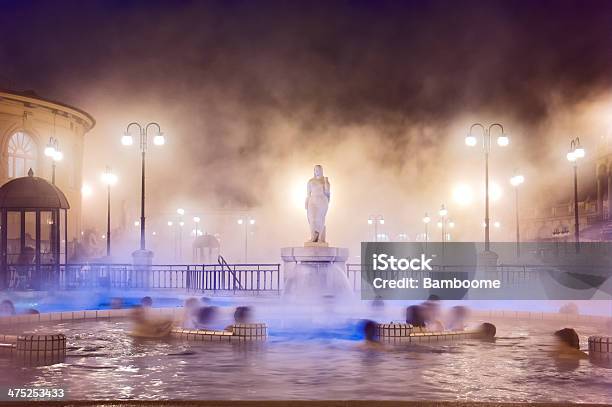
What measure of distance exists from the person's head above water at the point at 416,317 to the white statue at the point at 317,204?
17.8 feet

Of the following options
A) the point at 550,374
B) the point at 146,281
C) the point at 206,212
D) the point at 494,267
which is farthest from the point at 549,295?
the point at 206,212

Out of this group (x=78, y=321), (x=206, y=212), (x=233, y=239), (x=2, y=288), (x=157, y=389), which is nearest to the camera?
(x=157, y=389)

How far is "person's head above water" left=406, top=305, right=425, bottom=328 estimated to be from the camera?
13.9m

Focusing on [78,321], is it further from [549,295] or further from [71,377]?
[549,295]

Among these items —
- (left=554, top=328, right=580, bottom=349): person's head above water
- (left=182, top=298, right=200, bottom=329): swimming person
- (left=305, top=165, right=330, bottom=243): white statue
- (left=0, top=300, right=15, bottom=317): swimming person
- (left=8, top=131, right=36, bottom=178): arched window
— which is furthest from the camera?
(left=8, top=131, right=36, bottom=178): arched window

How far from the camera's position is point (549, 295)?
81.0 ft

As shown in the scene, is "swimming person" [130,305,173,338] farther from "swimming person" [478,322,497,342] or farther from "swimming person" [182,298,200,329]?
→ "swimming person" [478,322,497,342]

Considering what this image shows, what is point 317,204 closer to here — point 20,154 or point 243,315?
point 243,315

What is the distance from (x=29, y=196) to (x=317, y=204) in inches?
439

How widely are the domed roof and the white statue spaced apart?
10183 mm

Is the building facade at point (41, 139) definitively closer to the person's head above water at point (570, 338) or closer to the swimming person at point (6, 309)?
the swimming person at point (6, 309)

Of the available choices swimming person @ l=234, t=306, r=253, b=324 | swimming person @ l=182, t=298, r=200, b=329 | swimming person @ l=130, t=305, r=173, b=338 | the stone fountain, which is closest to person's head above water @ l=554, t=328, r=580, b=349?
swimming person @ l=234, t=306, r=253, b=324

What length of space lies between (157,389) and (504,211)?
7962cm

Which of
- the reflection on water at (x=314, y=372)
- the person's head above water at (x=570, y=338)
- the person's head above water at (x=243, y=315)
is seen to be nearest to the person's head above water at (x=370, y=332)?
the reflection on water at (x=314, y=372)
